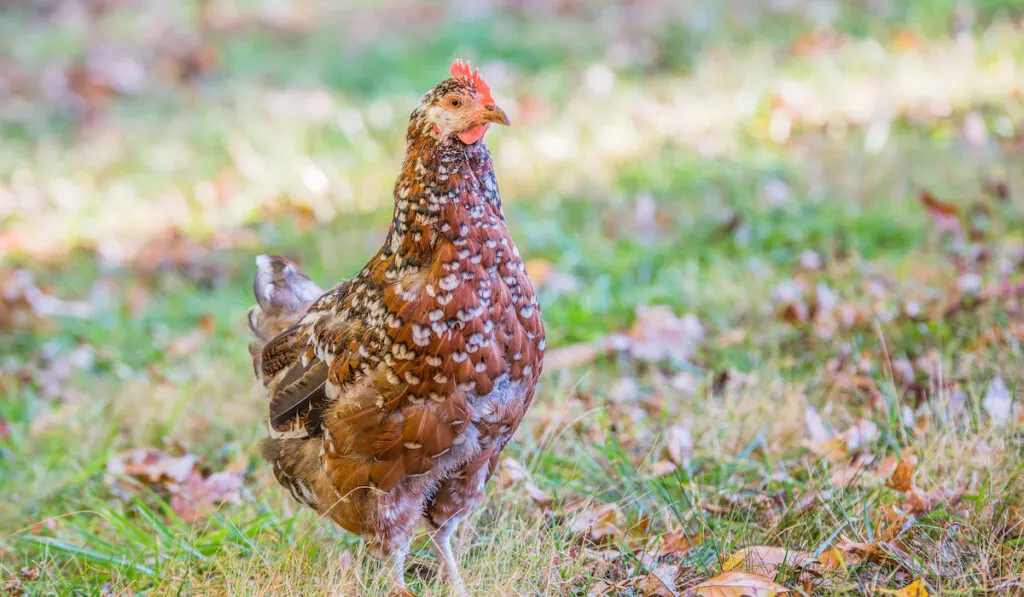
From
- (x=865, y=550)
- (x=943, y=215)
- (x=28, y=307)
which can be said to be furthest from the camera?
(x=28, y=307)

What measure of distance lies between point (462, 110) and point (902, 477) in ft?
5.27

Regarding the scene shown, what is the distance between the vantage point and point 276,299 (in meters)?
3.51

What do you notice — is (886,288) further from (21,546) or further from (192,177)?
(192,177)

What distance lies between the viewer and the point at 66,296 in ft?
19.1

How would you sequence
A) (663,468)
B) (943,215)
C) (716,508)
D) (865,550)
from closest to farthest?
1. (865,550)
2. (716,508)
3. (663,468)
4. (943,215)

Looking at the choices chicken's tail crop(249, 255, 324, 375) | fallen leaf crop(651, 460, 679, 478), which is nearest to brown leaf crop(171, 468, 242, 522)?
chicken's tail crop(249, 255, 324, 375)

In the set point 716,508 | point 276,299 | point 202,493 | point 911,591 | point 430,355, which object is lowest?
point 202,493

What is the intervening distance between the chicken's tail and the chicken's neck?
0.80 meters

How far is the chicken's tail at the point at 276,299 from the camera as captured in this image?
351 cm

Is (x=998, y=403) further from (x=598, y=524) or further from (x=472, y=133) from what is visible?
(x=472, y=133)

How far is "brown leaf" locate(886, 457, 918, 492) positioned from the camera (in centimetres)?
297

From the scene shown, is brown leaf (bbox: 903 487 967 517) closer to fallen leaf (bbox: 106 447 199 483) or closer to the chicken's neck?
the chicken's neck

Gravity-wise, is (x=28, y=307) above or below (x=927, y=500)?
below

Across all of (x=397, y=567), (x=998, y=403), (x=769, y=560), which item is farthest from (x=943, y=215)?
(x=397, y=567)
